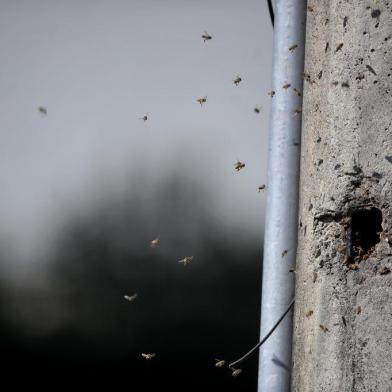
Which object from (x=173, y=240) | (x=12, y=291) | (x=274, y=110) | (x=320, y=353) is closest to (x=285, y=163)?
(x=274, y=110)

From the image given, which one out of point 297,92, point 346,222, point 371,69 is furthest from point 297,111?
point 346,222

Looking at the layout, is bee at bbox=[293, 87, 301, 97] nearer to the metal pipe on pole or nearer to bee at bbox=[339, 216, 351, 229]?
the metal pipe on pole

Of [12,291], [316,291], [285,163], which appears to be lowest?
[12,291]

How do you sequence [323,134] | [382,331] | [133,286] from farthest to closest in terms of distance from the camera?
[133,286] < [323,134] < [382,331]

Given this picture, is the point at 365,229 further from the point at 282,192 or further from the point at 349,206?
the point at 282,192

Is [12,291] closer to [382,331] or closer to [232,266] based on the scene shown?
[232,266]
